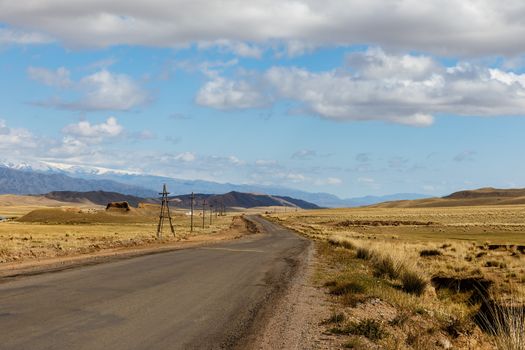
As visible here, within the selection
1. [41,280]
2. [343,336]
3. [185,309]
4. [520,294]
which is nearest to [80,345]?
[185,309]

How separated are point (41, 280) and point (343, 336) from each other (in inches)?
406

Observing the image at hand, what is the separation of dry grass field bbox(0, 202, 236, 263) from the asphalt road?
1002 cm

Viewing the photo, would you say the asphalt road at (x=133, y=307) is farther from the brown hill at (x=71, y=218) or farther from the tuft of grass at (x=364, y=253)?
the brown hill at (x=71, y=218)

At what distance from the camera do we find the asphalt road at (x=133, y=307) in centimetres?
1021

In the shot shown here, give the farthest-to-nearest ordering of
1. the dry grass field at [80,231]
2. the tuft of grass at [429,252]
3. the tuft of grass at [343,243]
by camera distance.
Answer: the tuft of grass at [343,243] < the tuft of grass at [429,252] < the dry grass field at [80,231]

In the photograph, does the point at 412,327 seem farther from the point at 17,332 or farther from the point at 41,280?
the point at 41,280

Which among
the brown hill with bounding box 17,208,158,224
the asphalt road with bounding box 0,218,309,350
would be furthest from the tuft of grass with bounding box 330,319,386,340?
the brown hill with bounding box 17,208,158,224

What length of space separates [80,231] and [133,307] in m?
65.8

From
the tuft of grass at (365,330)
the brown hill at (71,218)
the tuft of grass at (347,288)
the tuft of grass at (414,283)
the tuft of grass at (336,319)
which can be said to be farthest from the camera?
the brown hill at (71,218)

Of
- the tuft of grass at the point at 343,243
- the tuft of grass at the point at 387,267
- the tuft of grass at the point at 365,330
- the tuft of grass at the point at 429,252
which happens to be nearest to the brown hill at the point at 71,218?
the tuft of grass at the point at 343,243

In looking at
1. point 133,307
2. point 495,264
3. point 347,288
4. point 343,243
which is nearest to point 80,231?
point 343,243

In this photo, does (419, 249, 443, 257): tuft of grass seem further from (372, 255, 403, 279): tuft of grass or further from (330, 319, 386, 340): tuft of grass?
(330, 319, 386, 340): tuft of grass

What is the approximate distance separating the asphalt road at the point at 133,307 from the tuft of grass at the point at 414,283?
4479mm

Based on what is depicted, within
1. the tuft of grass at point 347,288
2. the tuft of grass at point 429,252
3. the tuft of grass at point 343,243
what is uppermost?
the tuft of grass at point 347,288
